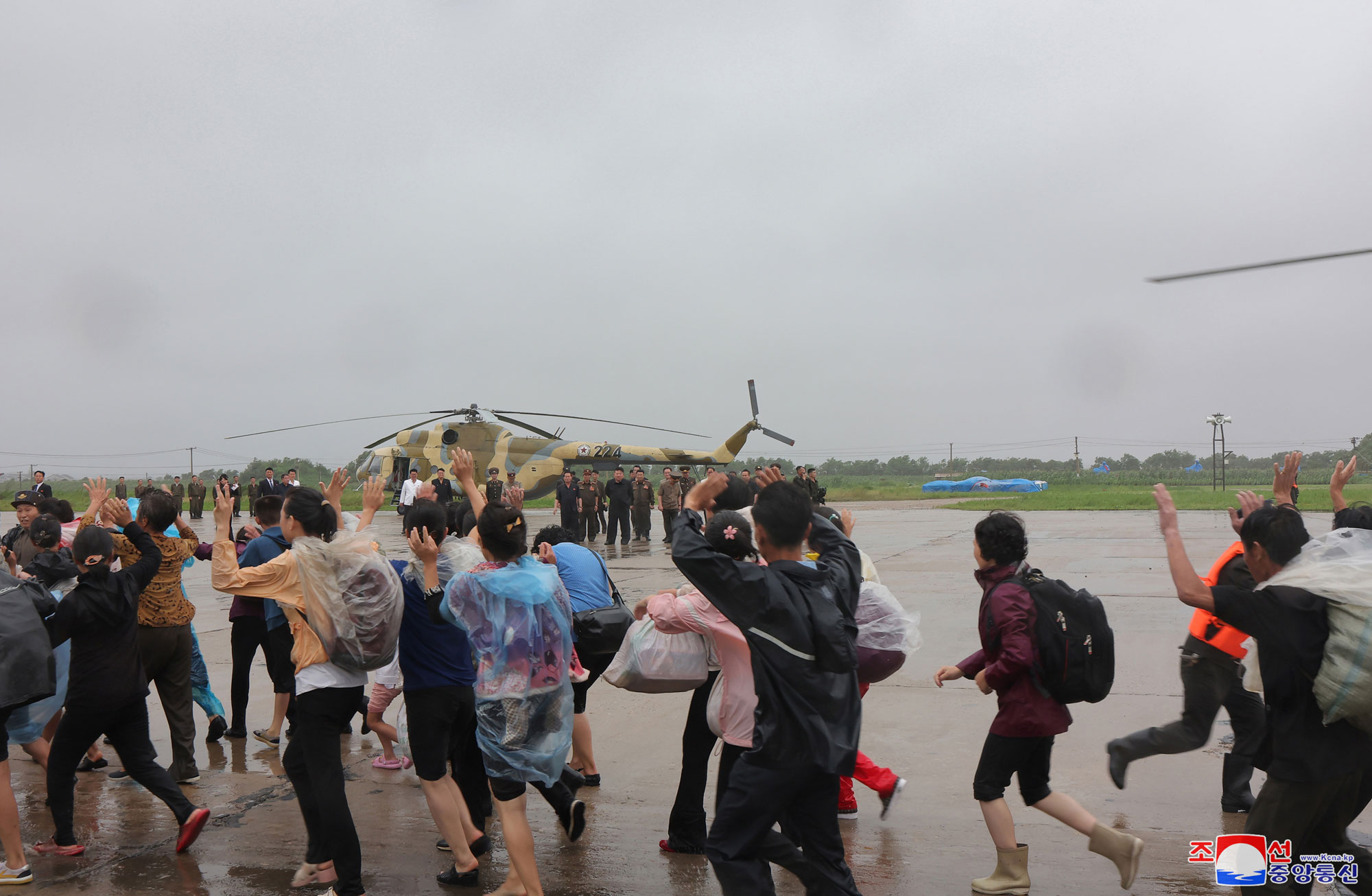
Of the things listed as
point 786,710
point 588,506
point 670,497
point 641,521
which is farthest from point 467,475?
point 588,506

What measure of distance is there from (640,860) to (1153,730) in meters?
2.35

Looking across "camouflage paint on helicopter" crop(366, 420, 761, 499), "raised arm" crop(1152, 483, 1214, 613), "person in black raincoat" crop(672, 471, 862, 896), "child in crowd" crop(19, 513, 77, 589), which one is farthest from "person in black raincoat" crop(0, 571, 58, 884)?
"camouflage paint on helicopter" crop(366, 420, 761, 499)

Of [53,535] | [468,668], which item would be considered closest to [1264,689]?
[468,668]

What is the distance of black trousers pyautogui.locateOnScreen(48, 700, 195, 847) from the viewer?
4059mm

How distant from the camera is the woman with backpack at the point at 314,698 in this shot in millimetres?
3512

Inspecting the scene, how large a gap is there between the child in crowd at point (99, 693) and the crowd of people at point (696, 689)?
1 cm

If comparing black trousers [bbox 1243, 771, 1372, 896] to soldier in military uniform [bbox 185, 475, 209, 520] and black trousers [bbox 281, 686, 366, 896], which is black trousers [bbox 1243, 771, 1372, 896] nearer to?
black trousers [bbox 281, 686, 366, 896]

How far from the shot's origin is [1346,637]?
8.89 ft

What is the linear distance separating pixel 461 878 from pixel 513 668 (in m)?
1.02

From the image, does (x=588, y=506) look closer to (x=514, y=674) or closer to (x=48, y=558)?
(x=48, y=558)

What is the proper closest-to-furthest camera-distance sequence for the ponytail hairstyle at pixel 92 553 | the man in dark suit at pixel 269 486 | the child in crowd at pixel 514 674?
the child in crowd at pixel 514 674, the ponytail hairstyle at pixel 92 553, the man in dark suit at pixel 269 486

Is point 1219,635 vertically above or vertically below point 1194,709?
above

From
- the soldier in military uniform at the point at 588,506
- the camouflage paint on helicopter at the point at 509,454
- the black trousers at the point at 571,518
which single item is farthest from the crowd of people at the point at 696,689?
the camouflage paint on helicopter at the point at 509,454

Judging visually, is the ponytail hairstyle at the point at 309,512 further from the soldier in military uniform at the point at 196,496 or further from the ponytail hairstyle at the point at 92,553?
the soldier in military uniform at the point at 196,496
